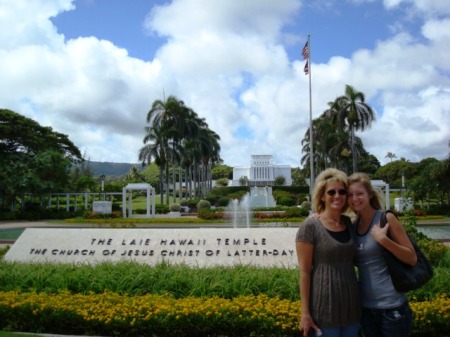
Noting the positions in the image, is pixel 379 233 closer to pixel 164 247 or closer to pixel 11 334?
pixel 11 334

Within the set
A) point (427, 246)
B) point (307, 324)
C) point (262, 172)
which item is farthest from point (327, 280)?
point (262, 172)

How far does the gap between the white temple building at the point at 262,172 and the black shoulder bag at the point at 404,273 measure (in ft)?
293

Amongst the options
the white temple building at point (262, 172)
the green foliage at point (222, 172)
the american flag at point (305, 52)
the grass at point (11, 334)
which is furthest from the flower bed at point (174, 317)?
the green foliage at point (222, 172)

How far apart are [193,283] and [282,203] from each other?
125 ft

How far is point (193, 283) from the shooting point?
5898mm

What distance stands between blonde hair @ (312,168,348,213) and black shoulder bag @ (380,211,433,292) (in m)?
0.38

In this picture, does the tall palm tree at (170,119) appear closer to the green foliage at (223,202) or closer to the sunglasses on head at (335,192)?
the green foliage at (223,202)

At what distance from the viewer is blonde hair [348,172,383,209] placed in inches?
118

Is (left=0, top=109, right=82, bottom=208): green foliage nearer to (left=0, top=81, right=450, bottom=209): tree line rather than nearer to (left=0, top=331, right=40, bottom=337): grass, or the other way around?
(left=0, top=81, right=450, bottom=209): tree line

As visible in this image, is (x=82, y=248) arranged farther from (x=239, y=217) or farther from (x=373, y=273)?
(x=239, y=217)

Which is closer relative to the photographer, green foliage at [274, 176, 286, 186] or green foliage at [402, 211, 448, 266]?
green foliage at [402, 211, 448, 266]

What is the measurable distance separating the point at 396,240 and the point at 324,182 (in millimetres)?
601

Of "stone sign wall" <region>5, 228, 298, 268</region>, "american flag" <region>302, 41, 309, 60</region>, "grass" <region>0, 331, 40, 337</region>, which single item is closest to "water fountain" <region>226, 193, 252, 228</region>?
"american flag" <region>302, 41, 309, 60</region>

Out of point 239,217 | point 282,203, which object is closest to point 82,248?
point 239,217
